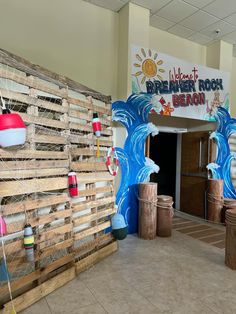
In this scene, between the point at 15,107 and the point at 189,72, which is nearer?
the point at 15,107

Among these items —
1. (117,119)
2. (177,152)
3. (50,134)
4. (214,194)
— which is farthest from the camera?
(177,152)

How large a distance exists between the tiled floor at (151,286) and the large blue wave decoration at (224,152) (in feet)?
7.27

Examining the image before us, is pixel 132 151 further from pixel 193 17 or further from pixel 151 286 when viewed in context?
pixel 193 17

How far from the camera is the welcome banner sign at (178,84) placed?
157 inches

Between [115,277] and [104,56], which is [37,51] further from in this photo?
[115,277]

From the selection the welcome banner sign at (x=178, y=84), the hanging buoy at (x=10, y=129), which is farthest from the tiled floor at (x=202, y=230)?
the hanging buoy at (x=10, y=129)

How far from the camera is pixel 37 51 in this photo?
3.42 metres

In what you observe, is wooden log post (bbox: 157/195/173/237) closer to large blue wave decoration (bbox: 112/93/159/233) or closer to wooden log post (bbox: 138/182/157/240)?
wooden log post (bbox: 138/182/157/240)

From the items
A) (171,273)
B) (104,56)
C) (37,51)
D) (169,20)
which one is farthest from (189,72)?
(171,273)

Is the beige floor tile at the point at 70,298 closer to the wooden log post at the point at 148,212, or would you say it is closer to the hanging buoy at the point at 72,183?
the hanging buoy at the point at 72,183

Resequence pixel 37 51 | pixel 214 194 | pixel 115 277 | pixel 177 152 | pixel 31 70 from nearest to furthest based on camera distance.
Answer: pixel 31 70 → pixel 115 277 → pixel 37 51 → pixel 214 194 → pixel 177 152

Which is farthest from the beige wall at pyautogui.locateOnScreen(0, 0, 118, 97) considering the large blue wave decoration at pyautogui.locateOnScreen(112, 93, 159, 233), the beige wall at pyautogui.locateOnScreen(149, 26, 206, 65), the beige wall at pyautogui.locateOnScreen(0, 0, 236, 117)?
the beige wall at pyautogui.locateOnScreen(149, 26, 206, 65)

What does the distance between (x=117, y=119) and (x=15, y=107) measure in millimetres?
1907

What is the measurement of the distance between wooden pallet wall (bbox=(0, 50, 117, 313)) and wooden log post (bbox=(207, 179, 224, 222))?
2775mm
